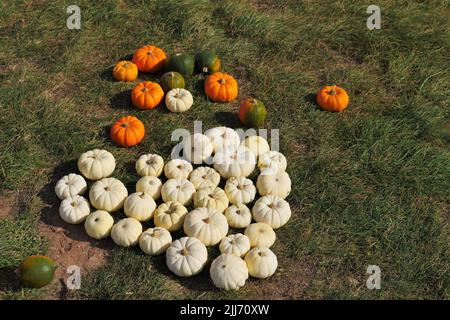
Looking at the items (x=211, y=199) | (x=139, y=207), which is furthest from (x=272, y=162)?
(x=139, y=207)

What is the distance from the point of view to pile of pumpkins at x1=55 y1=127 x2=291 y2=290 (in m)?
5.00

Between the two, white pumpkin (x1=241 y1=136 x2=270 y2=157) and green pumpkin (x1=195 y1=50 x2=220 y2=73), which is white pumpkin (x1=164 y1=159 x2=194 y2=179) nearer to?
white pumpkin (x1=241 y1=136 x2=270 y2=157)

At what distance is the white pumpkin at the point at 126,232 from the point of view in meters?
5.12

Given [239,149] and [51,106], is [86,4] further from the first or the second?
[239,149]

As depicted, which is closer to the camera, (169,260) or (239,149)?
(169,260)

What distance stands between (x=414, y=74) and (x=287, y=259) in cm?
370

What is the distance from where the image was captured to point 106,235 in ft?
17.2

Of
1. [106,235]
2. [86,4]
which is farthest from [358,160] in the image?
[86,4]

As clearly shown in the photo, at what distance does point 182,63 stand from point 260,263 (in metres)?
3.07

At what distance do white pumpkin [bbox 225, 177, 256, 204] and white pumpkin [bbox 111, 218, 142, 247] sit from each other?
1.00 m

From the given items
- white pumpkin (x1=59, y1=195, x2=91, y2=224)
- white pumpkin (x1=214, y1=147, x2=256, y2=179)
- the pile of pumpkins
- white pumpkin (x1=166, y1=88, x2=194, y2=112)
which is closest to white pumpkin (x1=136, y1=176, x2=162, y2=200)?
the pile of pumpkins

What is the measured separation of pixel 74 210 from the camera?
5305 mm

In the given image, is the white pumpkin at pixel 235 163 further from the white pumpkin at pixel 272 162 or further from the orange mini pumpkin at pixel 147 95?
the orange mini pumpkin at pixel 147 95

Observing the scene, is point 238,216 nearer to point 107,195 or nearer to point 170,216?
point 170,216
